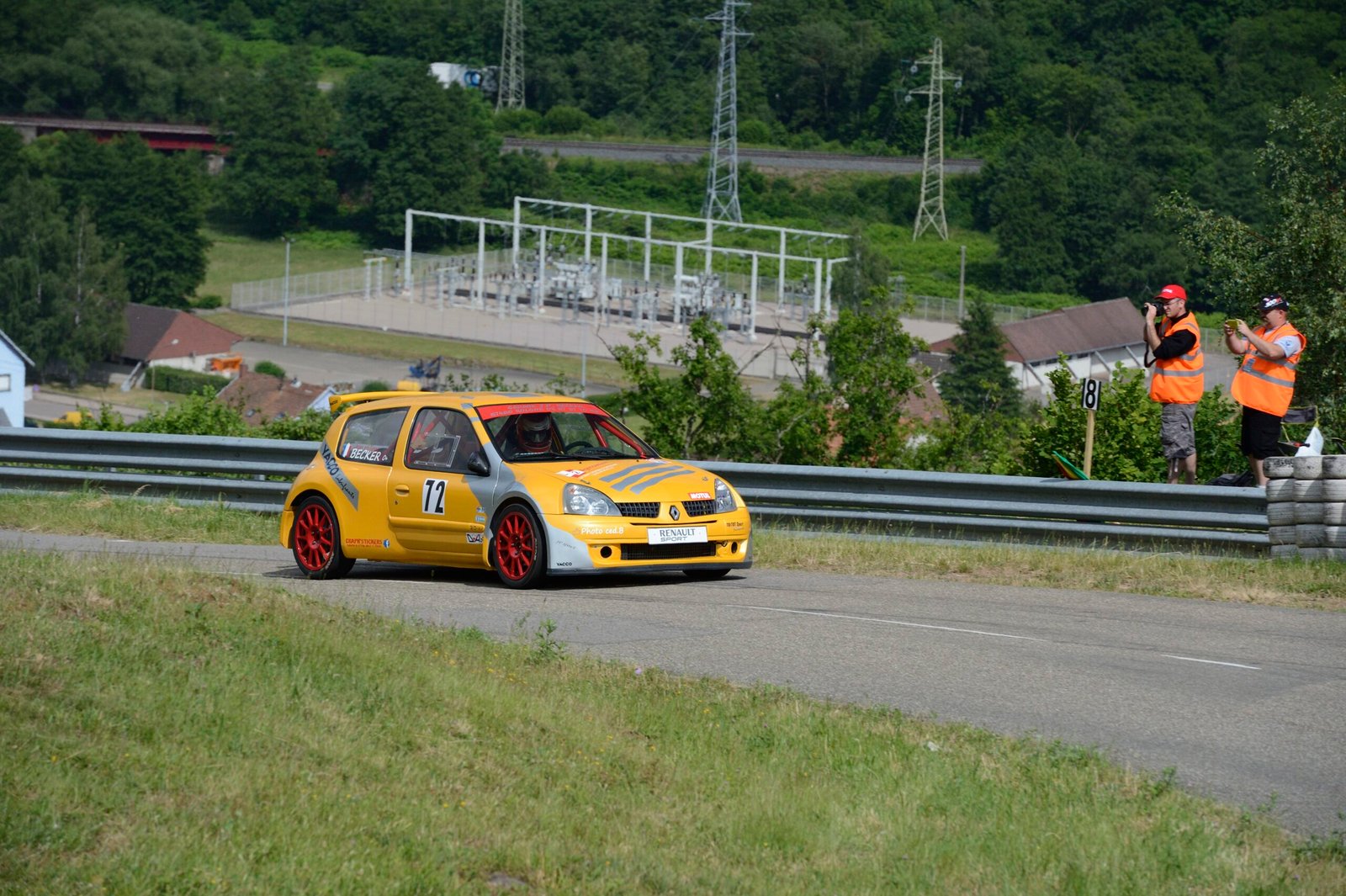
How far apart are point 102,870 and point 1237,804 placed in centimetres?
438

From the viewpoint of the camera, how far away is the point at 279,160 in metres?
122

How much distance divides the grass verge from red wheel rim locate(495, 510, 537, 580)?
2390 millimetres

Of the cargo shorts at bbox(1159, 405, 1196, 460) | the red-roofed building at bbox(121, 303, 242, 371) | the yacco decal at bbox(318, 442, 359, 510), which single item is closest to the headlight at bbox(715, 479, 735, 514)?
the yacco decal at bbox(318, 442, 359, 510)

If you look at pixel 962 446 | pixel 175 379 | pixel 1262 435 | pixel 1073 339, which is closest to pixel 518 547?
pixel 1262 435

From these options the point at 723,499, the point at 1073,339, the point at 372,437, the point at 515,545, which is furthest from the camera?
the point at 1073,339

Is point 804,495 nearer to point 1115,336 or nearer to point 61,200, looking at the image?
point 1115,336

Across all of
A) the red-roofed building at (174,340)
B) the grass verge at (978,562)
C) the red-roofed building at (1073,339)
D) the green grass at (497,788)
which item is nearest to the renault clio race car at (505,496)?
the grass verge at (978,562)

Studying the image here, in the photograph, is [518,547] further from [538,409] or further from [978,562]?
[978,562]

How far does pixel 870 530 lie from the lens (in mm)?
15562

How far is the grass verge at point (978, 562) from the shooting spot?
41.1 feet

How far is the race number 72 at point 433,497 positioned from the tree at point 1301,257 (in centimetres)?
1146

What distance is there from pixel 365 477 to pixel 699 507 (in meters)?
2.68

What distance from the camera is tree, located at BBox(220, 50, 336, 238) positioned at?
398 feet

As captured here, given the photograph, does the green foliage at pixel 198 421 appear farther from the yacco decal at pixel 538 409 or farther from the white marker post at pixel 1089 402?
the white marker post at pixel 1089 402
